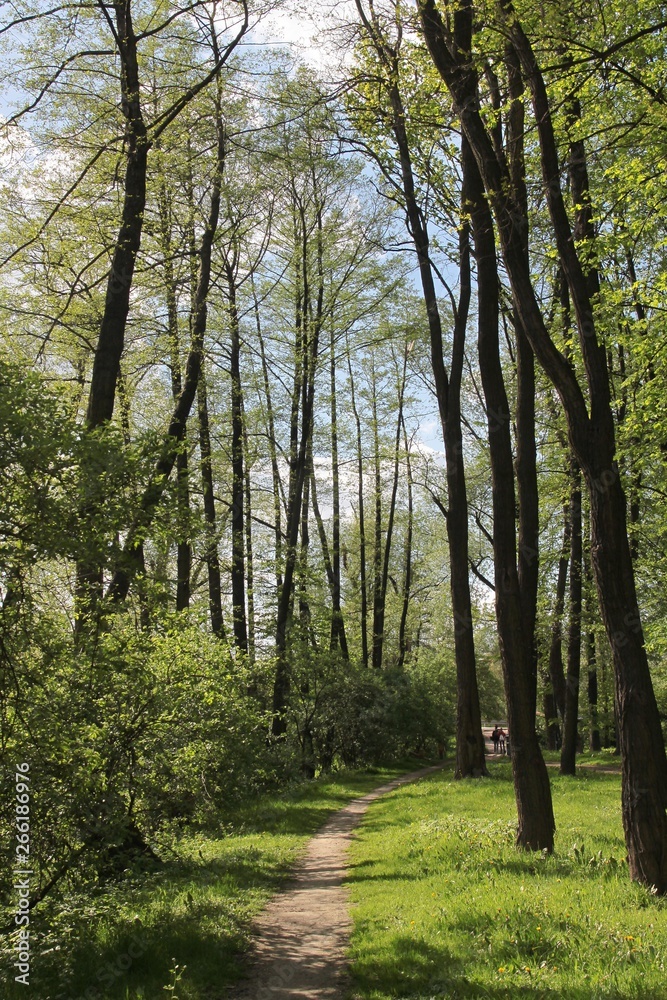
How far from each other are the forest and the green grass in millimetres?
718

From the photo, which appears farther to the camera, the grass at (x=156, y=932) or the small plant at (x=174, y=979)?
the grass at (x=156, y=932)

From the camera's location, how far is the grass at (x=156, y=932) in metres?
4.98

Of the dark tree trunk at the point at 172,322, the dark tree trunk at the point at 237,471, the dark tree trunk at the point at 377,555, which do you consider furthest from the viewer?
Answer: the dark tree trunk at the point at 377,555

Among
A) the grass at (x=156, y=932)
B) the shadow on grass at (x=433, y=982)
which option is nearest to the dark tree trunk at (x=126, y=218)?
the grass at (x=156, y=932)

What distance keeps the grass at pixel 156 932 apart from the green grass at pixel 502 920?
1076 millimetres

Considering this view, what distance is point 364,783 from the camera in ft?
65.6

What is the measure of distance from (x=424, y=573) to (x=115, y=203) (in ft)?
108

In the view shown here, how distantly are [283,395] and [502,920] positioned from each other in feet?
67.3

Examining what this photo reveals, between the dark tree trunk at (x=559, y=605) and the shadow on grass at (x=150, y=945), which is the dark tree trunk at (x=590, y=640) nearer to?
the dark tree trunk at (x=559, y=605)

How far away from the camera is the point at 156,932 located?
596 cm

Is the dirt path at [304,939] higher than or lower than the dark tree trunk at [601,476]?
lower

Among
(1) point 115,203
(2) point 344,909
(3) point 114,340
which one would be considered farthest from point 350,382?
(2) point 344,909

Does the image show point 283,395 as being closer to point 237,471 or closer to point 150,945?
point 237,471

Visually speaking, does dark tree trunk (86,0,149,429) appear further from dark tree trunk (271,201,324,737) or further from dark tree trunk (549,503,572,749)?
dark tree trunk (549,503,572,749)
